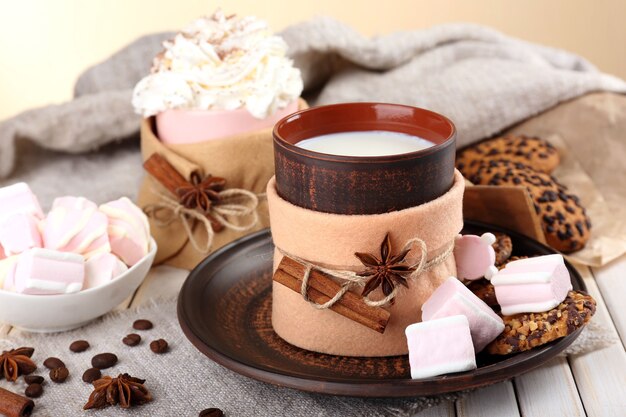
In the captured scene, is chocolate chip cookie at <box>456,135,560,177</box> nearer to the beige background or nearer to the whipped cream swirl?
the whipped cream swirl

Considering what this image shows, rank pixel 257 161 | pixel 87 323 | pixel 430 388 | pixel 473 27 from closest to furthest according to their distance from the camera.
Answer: pixel 430 388 < pixel 87 323 < pixel 257 161 < pixel 473 27

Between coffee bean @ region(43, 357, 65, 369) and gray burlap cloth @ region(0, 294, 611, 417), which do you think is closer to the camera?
gray burlap cloth @ region(0, 294, 611, 417)

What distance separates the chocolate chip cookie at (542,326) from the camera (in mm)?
1094

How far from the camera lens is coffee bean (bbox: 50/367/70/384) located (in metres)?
1.26

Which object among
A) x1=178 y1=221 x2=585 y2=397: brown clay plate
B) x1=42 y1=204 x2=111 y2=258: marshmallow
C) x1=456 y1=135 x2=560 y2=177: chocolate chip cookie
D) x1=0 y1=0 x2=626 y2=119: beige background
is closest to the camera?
x1=178 y1=221 x2=585 y2=397: brown clay plate

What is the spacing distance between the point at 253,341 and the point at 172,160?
0.49 metres

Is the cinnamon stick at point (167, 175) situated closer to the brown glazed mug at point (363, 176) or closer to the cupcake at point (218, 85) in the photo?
the cupcake at point (218, 85)

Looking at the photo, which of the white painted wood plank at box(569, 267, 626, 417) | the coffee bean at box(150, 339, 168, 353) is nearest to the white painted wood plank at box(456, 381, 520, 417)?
the white painted wood plank at box(569, 267, 626, 417)

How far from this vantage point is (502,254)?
4.45 feet

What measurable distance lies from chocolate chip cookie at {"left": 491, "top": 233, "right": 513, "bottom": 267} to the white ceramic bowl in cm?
59

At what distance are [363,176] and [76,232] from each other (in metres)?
0.53

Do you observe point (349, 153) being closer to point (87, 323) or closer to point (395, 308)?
point (395, 308)

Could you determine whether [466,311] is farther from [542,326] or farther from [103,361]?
[103,361]

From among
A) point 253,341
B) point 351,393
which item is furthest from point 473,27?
point 351,393
